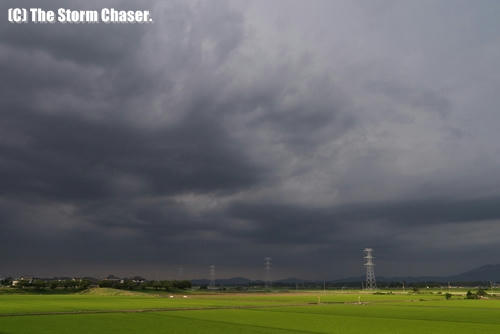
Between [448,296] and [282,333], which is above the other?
[282,333]

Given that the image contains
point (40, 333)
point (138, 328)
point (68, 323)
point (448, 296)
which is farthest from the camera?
point (448, 296)

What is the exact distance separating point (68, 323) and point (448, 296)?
15652cm

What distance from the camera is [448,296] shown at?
6841 inches

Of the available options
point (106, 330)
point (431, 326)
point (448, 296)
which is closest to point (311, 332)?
point (431, 326)

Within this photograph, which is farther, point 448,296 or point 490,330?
point 448,296

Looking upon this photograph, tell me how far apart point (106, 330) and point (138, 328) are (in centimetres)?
484

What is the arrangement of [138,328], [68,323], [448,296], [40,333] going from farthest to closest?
1. [448,296]
2. [68,323]
3. [138,328]
4. [40,333]

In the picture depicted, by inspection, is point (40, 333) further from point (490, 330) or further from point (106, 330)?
point (490, 330)

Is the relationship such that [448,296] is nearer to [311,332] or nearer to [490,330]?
[490,330]

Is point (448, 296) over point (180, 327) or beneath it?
beneath

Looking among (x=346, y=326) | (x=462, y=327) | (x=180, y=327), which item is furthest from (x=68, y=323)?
(x=462, y=327)

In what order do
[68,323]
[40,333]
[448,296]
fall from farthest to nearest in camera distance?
[448,296], [68,323], [40,333]

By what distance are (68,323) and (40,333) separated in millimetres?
12389

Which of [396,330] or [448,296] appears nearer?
[396,330]
